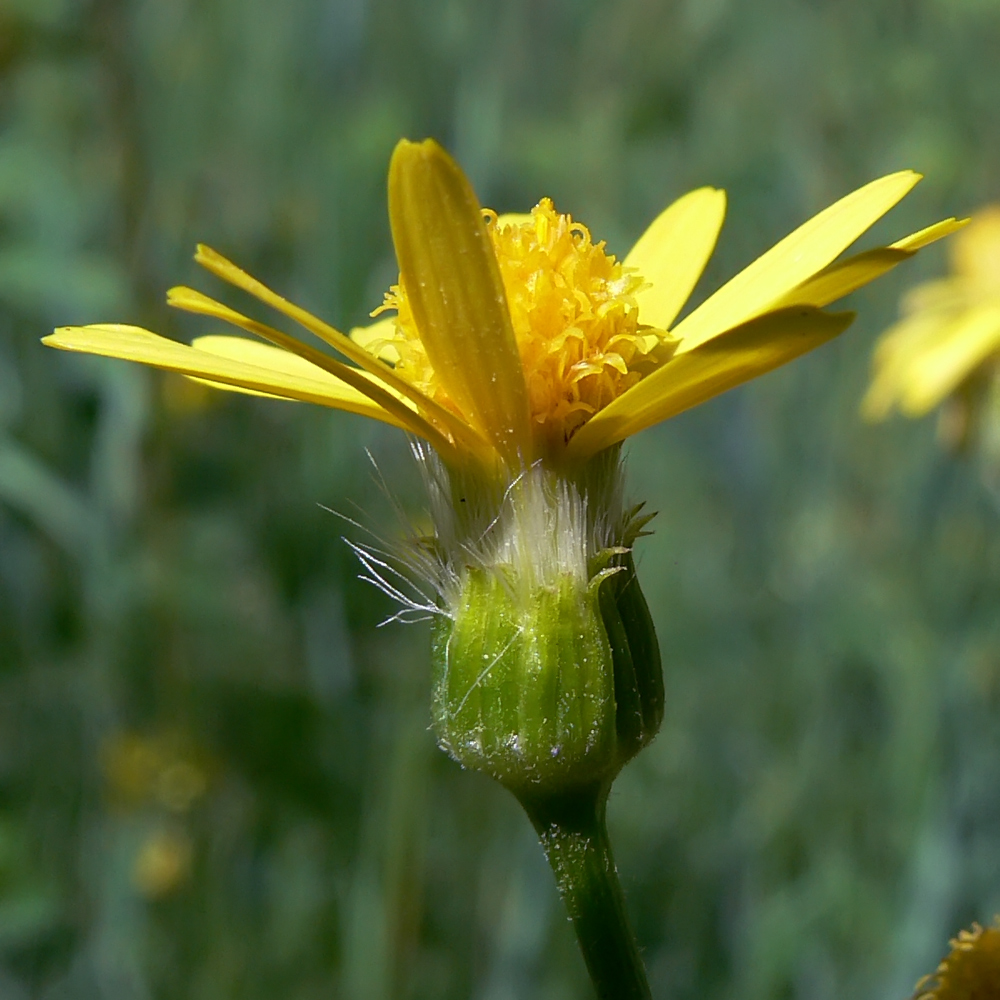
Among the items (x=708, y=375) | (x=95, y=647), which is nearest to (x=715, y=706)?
(x=95, y=647)

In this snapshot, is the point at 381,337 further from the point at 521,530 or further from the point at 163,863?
the point at 163,863

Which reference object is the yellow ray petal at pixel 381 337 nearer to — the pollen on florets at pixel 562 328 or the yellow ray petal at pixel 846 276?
the pollen on florets at pixel 562 328

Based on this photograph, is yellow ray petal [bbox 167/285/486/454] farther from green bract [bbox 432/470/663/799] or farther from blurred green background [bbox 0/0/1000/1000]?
blurred green background [bbox 0/0/1000/1000]

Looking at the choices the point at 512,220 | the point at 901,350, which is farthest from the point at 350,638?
the point at 512,220

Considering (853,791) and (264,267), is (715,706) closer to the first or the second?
(853,791)

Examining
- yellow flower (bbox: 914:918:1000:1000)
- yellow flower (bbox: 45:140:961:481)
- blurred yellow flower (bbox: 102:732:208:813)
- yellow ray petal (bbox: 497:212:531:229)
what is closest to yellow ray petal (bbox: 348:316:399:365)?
yellow flower (bbox: 45:140:961:481)

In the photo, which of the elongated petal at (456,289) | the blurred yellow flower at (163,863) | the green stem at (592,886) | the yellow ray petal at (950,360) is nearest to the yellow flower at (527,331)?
the elongated petal at (456,289)
